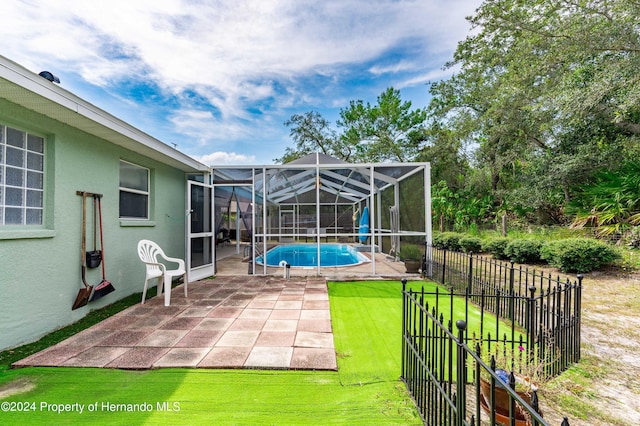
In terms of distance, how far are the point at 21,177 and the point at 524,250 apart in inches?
407

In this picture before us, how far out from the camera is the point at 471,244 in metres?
10.3

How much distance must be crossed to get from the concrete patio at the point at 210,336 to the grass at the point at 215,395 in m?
0.14

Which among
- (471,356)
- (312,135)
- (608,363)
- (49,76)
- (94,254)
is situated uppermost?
(312,135)

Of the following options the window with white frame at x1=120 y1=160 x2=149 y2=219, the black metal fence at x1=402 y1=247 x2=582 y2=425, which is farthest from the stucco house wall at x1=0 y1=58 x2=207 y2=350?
the black metal fence at x1=402 y1=247 x2=582 y2=425

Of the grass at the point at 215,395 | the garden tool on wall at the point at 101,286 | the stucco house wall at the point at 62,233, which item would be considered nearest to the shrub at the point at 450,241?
the grass at the point at 215,395

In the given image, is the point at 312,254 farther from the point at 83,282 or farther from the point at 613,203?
the point at 613,203

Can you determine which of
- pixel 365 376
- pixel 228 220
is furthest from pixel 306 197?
pixel 365 376

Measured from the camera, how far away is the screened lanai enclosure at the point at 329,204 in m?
6.76

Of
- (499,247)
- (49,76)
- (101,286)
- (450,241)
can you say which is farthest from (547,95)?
(101,286)

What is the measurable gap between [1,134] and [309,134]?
20.5 m

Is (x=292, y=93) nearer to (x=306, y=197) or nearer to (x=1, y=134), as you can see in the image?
(x=306, y=197)

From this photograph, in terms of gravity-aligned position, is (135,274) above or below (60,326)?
above

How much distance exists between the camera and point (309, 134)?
22672 millimetres

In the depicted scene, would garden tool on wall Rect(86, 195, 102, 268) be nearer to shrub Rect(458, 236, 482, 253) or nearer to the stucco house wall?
the stucco house wall
